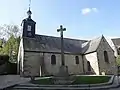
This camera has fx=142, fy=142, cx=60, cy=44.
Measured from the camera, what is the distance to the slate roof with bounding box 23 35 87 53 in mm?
25531

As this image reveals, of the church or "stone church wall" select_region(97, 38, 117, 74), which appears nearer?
the church

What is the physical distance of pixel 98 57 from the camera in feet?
85.4

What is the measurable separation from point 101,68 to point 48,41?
1138cm

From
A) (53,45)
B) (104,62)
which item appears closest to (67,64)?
(53,45)

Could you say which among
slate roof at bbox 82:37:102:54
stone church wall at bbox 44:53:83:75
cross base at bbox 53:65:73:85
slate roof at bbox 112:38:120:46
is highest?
slate roof at bbox 112:38:120:46

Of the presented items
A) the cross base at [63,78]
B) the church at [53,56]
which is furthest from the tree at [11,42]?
the cross base at [63,78]

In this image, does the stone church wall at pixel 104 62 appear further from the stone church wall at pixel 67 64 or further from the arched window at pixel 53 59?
the arched window at pixel 53 59

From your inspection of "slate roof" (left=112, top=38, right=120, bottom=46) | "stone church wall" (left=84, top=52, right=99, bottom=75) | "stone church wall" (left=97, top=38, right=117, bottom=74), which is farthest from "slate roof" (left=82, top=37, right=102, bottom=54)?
"slate roof" (left=112, top=38, right=120, bottom=46)

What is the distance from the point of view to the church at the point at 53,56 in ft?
80.3

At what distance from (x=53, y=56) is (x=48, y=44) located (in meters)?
2.81

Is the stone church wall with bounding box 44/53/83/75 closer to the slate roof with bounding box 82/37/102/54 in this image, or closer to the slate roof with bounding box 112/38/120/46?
the slate roof with bounding box 82/37/102/54

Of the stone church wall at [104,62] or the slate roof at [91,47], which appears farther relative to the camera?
the slate roof at [91,47]

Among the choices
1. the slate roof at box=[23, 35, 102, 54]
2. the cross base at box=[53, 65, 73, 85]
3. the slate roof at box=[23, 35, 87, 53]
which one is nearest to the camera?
the cross base at box=[53, 65, 73, 85]

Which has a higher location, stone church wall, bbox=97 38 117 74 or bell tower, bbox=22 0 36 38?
bell tower, bbox=22 0 36 38
